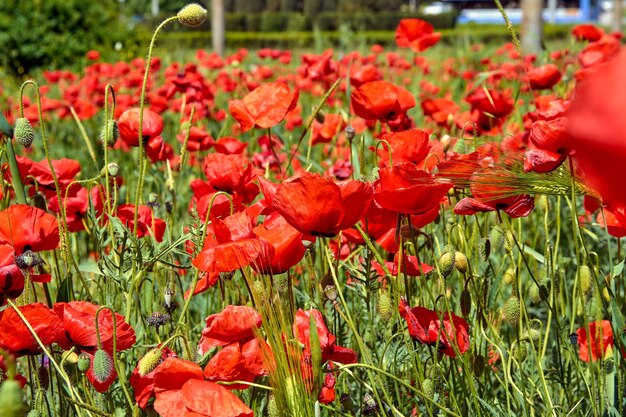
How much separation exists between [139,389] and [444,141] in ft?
3.16

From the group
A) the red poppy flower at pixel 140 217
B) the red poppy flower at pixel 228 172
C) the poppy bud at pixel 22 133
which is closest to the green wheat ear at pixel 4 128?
the poppy bud at pixel 22 133

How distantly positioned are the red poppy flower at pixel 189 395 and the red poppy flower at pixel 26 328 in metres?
0.14

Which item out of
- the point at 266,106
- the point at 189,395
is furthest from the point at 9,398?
the point at 266,106

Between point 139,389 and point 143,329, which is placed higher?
point 139,389

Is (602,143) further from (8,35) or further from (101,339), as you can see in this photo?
(8,35)

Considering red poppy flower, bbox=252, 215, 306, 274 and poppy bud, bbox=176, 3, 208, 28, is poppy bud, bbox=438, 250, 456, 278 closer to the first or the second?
red poppy flower, bbox=252, 215, 306, 274

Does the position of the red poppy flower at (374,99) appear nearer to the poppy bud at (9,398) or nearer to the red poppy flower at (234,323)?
the red poppy flower at (234,323)

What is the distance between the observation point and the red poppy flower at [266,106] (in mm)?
1439

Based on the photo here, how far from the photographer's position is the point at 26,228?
1111 mm

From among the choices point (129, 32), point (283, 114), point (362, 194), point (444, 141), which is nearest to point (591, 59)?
point (444, 141)

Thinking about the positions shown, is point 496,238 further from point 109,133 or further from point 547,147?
point 109,133

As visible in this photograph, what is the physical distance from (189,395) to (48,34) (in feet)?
28.9

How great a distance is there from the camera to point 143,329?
1.42 meters

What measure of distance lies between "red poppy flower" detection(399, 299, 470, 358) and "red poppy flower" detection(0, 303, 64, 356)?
0.40m
